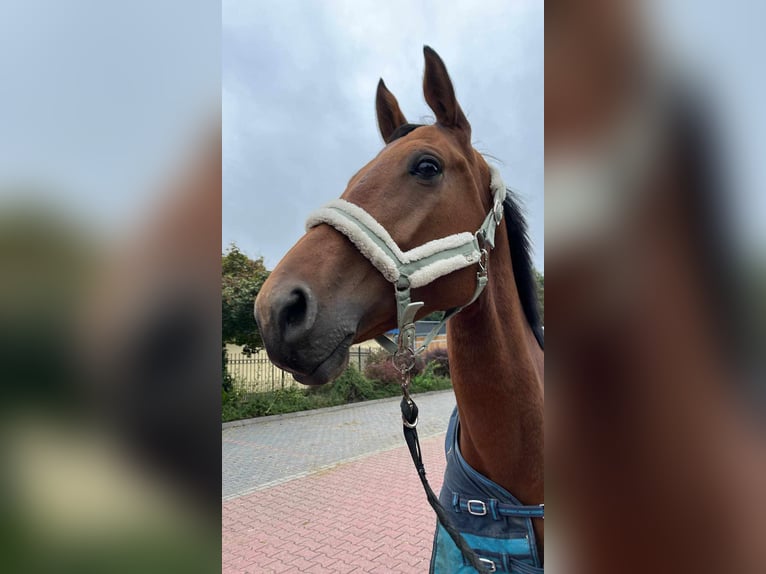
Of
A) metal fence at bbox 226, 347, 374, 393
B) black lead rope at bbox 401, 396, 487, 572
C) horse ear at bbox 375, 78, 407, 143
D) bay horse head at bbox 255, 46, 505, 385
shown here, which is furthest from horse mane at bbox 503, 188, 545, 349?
metal fence at bbox 226, 347, 374, 393

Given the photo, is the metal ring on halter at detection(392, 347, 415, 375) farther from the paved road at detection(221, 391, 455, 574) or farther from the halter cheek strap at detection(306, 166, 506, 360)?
the paved road at detection(221, 391, 455, 574)

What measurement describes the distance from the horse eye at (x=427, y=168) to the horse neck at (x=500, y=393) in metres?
0.47

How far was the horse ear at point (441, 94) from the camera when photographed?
158 cm

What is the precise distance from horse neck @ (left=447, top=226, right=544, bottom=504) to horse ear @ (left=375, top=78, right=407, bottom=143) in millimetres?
906

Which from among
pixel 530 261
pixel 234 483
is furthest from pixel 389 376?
pixel 530 261

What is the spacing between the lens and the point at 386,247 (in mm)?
1304

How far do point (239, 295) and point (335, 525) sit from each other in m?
5.64
